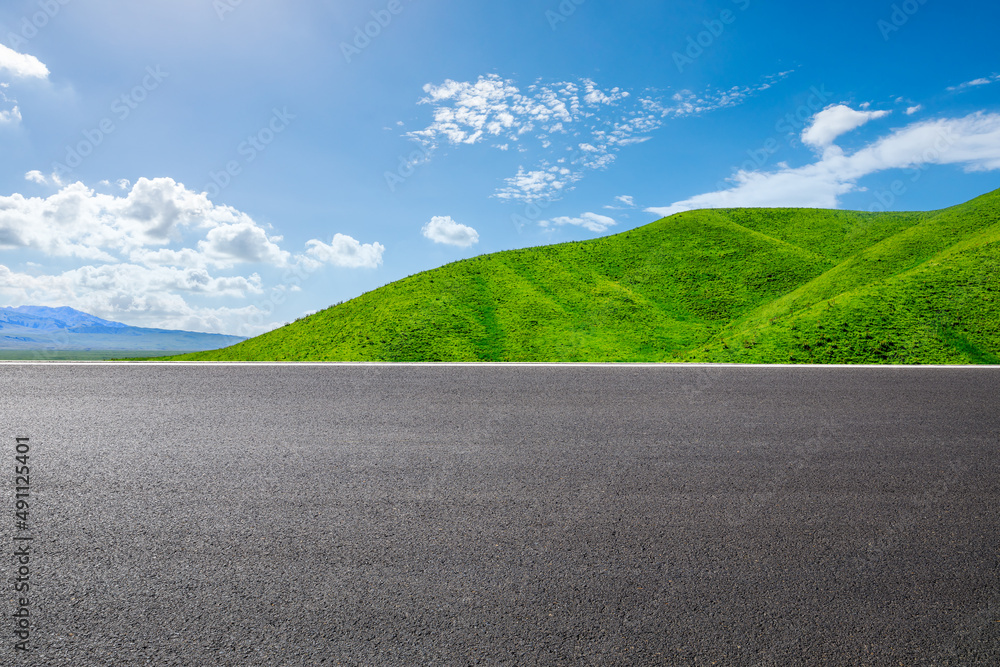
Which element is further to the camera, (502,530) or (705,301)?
(705,301)

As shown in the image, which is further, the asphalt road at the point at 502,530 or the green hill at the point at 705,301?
the green hill at the point at 705,301

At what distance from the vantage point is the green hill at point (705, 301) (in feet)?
54.3

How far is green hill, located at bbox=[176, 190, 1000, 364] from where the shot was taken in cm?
1656

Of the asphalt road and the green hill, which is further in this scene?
the green hill

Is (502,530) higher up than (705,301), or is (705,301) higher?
(705,301)

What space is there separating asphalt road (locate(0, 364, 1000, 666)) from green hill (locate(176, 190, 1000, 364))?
1220 centimetres

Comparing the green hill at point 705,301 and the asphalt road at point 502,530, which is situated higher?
the green hill at point 705,301

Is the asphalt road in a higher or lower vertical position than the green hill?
lower

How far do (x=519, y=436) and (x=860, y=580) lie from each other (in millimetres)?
2941

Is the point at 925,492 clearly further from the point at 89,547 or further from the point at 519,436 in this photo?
the point at 89,547

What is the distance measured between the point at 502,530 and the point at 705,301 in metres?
Answer: 29.7

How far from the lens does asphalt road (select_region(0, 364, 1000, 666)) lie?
2488 millimetres

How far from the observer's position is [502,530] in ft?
11.1

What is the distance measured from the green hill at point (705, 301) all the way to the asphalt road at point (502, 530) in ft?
40.0
